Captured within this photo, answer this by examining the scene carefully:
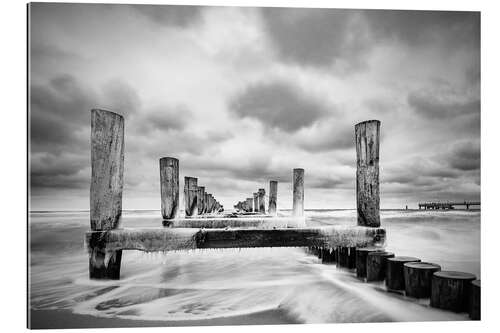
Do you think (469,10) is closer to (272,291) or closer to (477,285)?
(477,285)

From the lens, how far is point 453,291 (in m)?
2.13

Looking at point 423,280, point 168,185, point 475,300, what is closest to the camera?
point 475,300

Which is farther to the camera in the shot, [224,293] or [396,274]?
[224,293]

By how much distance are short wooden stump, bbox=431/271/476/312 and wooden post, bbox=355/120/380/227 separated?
3.04 ft

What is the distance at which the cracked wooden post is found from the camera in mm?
2779

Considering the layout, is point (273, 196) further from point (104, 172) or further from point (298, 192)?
point (104, 172)

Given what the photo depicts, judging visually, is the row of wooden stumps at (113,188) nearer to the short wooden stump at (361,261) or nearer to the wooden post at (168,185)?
the short wooden stump at (361,261)

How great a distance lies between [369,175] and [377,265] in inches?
34.8

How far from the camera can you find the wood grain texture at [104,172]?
9.20 ft

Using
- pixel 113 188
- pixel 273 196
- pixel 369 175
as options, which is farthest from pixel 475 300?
pixel 273 196

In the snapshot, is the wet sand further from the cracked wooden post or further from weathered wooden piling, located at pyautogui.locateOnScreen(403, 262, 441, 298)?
weathered wooden piling, located at pyautogui.locateOnScreen(403, 262, 441, 298)

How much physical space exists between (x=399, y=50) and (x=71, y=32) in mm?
4226

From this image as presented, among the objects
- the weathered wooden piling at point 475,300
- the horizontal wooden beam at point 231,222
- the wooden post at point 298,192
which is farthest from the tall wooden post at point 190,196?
the weathered wooden piling at point 475,300
